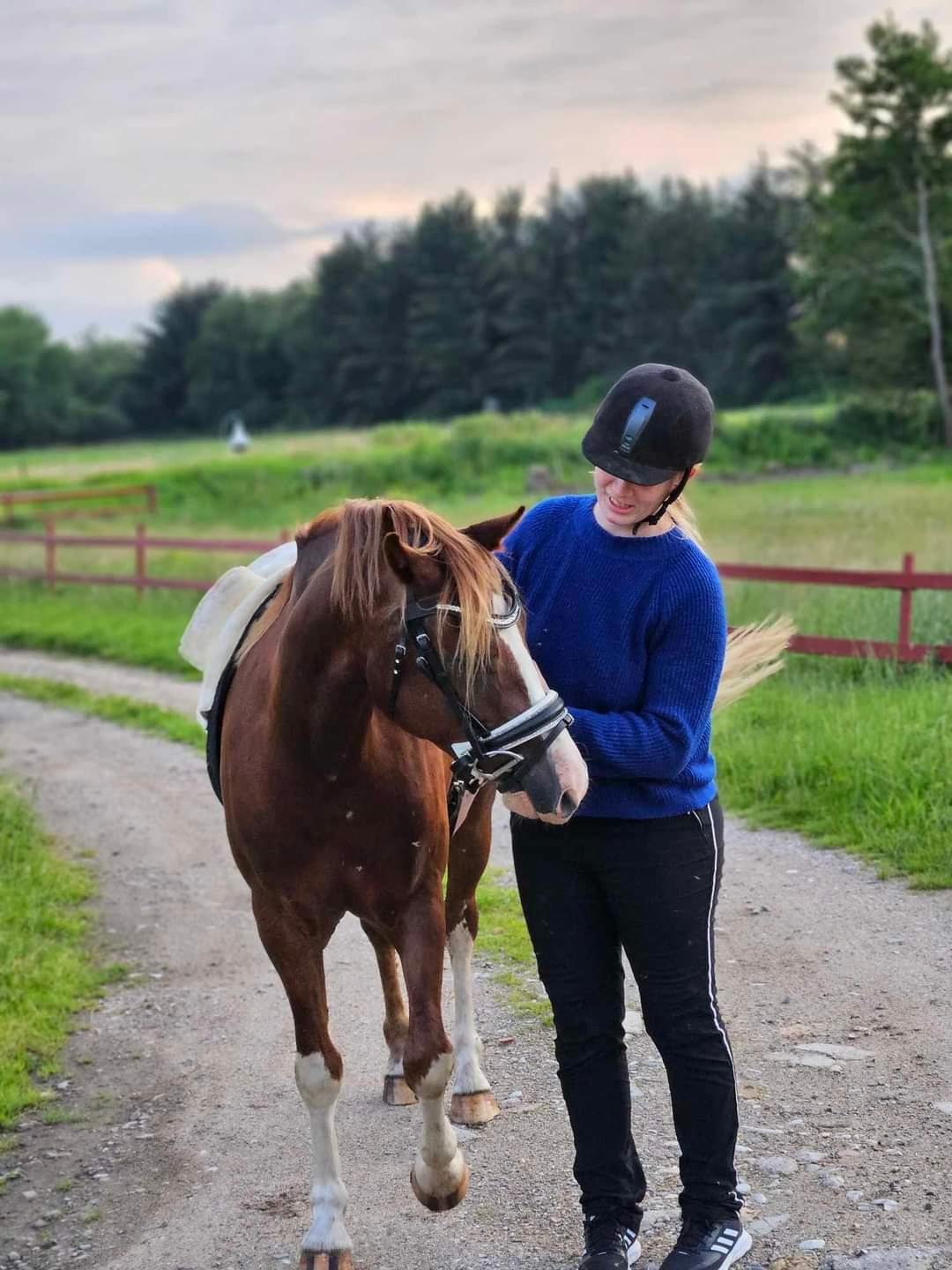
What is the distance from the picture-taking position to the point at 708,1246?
288cm

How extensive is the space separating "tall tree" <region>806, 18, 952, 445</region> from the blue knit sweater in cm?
3669

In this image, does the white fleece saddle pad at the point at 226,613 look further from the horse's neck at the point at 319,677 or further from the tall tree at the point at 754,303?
the tall tree at the point at 754,303

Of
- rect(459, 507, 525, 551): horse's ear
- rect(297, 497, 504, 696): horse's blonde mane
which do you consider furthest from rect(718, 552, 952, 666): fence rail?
rect(297, 497, 504, 696): horse's blonde mane

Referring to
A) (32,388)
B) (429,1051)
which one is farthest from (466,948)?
(32,388)

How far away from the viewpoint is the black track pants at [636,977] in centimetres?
287

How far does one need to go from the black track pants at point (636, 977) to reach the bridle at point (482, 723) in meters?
0.36

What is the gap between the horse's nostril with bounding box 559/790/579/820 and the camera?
2578mm

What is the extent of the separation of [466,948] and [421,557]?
1.87 m

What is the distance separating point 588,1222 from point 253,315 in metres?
87.2

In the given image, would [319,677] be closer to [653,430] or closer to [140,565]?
[653,430]

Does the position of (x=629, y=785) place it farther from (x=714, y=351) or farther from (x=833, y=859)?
(x=714, y=351)

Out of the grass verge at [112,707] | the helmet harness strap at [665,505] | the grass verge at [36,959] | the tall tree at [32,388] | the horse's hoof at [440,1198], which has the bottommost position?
the grass verge at [112,707]

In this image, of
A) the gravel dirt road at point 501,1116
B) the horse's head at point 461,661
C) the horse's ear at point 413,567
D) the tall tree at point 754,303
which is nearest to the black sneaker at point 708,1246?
the gravel dirt road at point 501,1116

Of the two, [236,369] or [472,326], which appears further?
[236,369]
